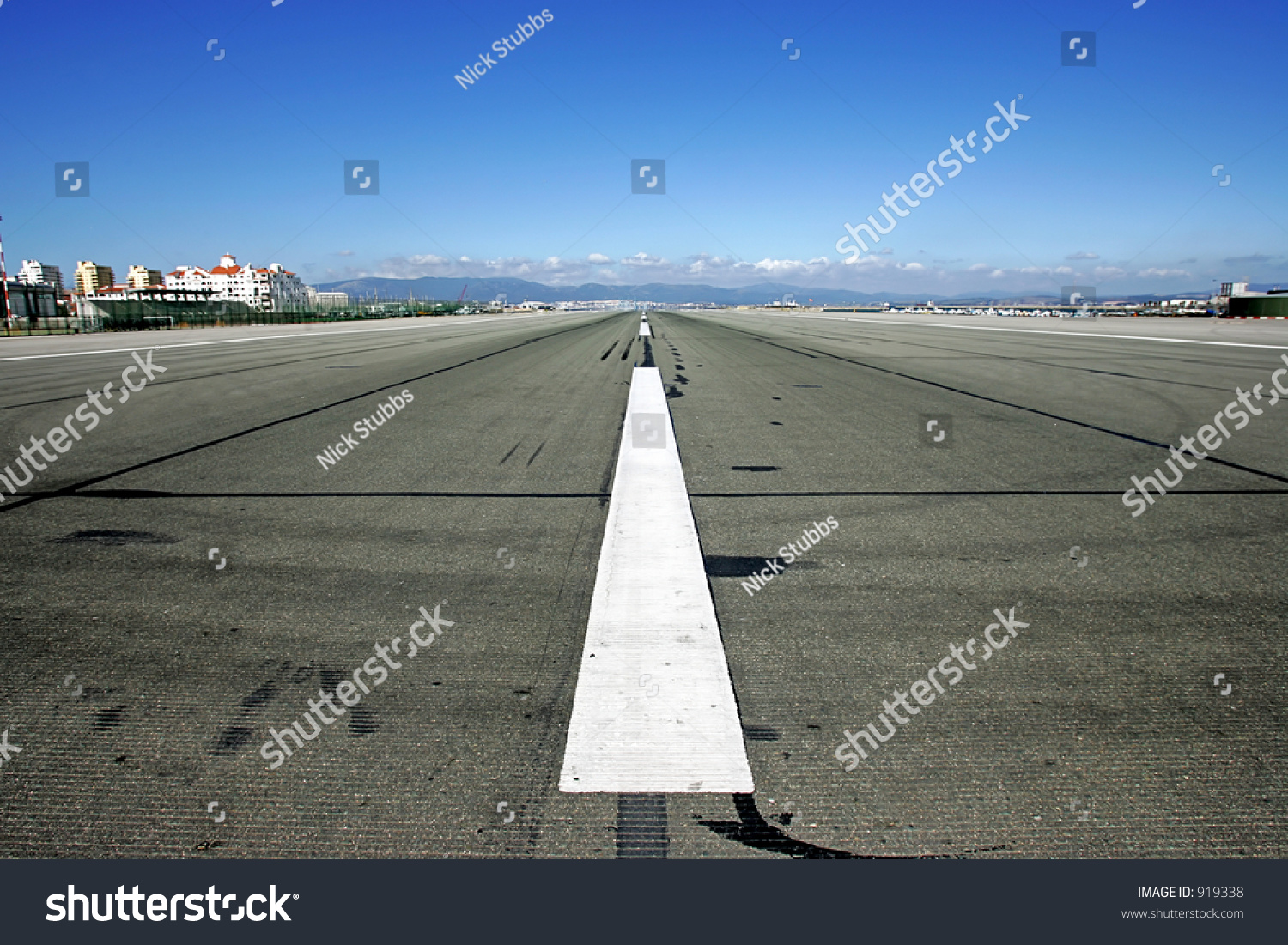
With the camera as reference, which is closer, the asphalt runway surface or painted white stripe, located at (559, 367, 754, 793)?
the asphalt runway surface

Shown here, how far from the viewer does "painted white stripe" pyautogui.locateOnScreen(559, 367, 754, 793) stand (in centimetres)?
225

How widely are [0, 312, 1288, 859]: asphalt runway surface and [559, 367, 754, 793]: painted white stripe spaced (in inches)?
2.1

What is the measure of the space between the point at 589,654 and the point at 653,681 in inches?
12.2

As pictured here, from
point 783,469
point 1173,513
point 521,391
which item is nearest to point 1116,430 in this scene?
point 1173,513

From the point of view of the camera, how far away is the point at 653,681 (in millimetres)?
2768

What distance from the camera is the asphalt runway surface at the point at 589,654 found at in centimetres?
204

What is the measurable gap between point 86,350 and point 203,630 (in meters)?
23.8

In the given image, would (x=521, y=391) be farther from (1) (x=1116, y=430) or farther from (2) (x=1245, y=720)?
(2) (x=1245, y=720)

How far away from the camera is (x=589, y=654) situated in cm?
296

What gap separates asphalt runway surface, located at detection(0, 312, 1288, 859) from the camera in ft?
6.68

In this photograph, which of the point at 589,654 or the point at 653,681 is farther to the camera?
the point at 589,654

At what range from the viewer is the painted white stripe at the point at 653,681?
2.25m

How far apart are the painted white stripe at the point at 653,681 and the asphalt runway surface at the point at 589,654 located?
54mm

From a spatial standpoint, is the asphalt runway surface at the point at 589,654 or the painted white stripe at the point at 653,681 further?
the painted white stripe at the point at 653,681
